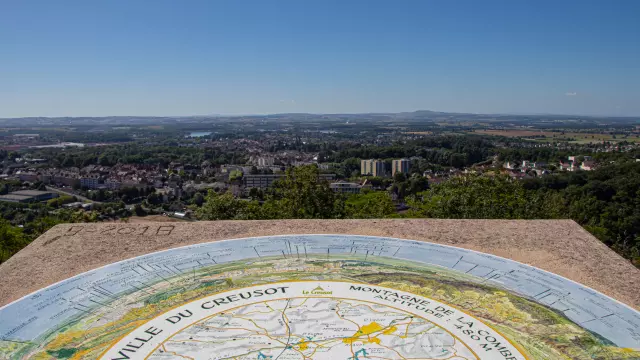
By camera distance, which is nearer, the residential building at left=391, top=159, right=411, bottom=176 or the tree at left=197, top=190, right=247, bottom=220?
the tree at left=197, top=190, right=247, bottom=220

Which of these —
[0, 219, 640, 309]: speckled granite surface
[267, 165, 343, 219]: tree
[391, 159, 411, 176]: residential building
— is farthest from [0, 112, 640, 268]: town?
[0, 219, 640, 309]: speckled granite surface

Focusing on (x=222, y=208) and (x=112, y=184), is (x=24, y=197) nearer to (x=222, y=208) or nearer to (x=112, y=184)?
(x=112, y=184)

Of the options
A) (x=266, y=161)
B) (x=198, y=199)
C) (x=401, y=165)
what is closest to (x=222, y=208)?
(x=198, y=199)

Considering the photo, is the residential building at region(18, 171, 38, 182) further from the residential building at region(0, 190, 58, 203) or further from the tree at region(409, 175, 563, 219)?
the tree at region(409, 175, 563, 219)

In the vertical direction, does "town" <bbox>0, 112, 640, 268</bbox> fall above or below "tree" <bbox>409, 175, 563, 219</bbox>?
below

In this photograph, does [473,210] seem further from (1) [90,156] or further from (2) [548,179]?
(1) [90,156]

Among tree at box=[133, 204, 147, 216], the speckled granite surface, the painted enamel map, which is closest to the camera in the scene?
the painted enamel map
